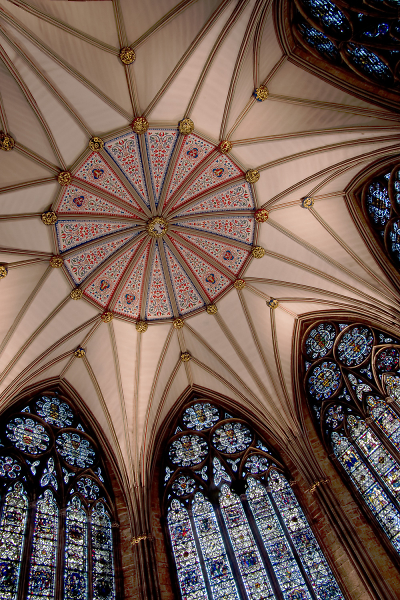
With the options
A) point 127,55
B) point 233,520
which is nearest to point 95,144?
point 127,55

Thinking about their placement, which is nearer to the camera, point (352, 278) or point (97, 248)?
point (352, 278)

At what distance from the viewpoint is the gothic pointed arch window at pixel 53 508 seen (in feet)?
33.9

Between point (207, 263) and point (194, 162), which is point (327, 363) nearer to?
point (207, 263)

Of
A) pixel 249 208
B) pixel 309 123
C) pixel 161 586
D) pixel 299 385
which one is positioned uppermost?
pixel 249 208

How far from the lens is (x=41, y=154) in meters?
12.4

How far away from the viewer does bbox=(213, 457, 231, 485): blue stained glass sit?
13406 millimetres

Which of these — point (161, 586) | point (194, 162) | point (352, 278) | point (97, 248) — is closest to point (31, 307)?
point (97, 248)

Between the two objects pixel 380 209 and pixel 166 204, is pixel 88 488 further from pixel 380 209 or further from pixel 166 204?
pixel 380 209

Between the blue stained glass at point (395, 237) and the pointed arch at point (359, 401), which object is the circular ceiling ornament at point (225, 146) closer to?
the blue stained glass at point (395, 237)

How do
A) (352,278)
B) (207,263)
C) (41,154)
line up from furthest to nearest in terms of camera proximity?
(207,263) < (352,278) < (41,154)

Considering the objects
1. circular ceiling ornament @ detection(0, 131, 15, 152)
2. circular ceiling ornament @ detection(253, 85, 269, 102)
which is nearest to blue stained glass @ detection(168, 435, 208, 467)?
circular ceiling ornament @ detection(0, 131, 15, 152)

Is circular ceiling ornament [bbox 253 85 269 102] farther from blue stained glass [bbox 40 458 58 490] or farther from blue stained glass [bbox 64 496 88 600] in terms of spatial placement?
blue stained glass [bbox 64 496 88 600]

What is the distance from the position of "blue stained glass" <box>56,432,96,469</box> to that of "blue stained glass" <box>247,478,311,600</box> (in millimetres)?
4412

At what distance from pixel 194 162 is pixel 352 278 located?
543cm
